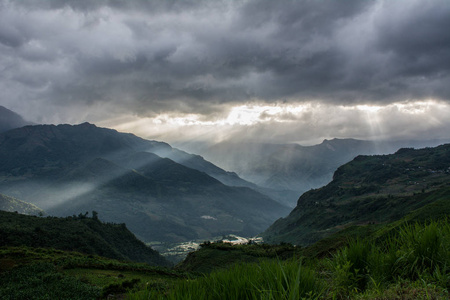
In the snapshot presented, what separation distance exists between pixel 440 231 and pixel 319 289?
415 cm

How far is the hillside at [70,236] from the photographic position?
98.5 metres

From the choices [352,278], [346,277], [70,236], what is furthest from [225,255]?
[70,236]

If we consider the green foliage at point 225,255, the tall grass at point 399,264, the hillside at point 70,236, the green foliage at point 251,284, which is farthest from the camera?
the hillside at point 70,236

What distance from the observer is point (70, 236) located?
118 meters

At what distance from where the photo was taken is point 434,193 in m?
140

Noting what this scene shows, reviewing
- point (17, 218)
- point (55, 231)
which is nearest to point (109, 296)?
point (55, 231)

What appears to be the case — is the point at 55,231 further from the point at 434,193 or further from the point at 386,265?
the point at 434,193

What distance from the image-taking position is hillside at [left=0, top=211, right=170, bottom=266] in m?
98.5

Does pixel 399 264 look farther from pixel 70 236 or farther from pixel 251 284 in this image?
pixel 70 236

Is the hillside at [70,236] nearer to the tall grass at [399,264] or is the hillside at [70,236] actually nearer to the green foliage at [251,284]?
the green foliage at [251,284]

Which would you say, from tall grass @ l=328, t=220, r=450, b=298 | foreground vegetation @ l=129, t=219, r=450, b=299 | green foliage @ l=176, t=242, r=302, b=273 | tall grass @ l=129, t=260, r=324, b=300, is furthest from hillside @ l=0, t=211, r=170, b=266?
tall grass @ l=328, t=220, r=450, b=298

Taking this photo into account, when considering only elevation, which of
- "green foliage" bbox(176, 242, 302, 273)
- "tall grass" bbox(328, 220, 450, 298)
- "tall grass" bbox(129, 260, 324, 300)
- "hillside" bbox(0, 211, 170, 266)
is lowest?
"green foliage" bbox(176, 242, 302, 273)

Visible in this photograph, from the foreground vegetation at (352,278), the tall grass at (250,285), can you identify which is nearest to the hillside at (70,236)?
the tall grass at (250,285)

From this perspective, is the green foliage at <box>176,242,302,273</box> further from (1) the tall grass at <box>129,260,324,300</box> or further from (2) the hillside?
(1) the tall grass at <box>129,260,324,300</box>
